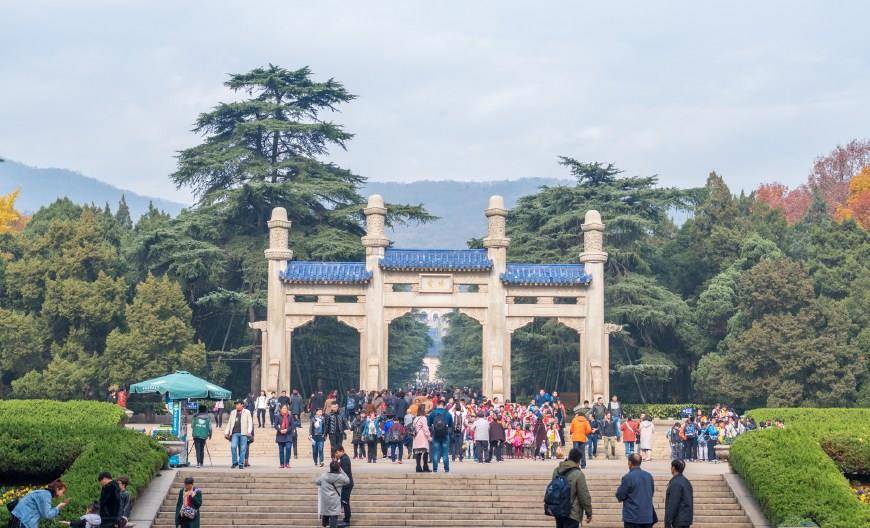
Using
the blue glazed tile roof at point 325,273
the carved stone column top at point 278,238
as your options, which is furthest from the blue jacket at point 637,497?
the carved stone column top at point 278,238

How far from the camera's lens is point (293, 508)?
82.8 feet

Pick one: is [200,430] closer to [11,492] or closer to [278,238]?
[11,492]

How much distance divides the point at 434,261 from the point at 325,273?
3.70 m

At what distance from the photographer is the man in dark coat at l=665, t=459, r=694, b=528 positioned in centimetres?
1942

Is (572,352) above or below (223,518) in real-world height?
above

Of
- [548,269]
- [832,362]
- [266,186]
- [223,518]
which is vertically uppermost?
[266,186]

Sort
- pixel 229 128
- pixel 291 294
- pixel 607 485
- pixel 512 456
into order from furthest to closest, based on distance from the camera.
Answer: pixel 229 128 < pixel 291 294 < pixel 512 456 < pixel 607 485

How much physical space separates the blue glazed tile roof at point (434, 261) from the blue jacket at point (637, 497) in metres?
25.9

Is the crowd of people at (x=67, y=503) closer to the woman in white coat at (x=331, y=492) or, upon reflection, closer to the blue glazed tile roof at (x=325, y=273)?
the woman in white coat at (x=331, y=492)

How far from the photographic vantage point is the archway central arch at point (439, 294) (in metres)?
45.1

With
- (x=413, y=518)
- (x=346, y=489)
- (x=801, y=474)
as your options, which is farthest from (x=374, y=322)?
(x=801, y=474)

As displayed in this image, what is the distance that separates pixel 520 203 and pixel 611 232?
5.29 m

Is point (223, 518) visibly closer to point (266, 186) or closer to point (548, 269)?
point (548, 269)

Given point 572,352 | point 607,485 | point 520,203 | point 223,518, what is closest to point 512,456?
point 607,485
